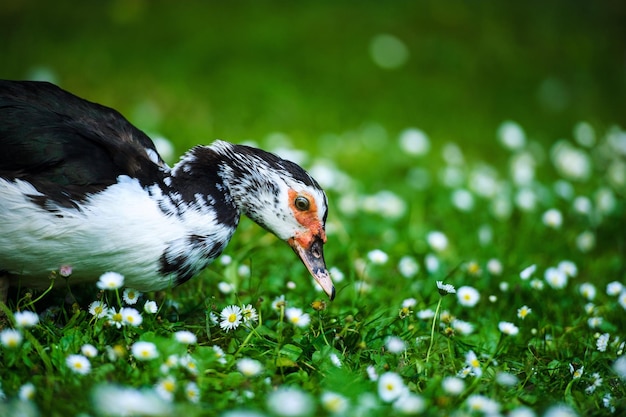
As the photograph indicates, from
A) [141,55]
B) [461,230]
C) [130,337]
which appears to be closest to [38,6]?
[141,55]

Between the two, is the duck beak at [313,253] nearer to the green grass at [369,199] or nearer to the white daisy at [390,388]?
the green grass at [369,199]

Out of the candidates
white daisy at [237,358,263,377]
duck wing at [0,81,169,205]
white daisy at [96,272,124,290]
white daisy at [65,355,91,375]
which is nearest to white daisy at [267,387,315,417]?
white daisy at [237,358,263,377]

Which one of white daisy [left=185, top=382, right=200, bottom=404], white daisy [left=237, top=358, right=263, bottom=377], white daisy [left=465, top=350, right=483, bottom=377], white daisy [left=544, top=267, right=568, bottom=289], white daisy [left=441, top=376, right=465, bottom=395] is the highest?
white daisy [left=185, top=382, right=200, bottom=404]

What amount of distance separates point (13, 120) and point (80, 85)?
3.26m

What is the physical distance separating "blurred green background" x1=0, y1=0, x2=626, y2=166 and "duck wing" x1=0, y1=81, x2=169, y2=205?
82.5 inches

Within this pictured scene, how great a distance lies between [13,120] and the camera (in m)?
2.82

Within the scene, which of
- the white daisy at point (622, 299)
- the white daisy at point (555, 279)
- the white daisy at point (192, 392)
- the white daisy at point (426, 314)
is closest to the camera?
the white daisy at point (192, 392)

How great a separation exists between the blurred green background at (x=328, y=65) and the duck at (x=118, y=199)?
212 centimetres

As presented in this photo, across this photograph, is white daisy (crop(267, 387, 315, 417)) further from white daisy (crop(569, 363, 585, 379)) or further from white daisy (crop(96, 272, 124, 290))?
white daisy (crop(569, 363, 585, 379))

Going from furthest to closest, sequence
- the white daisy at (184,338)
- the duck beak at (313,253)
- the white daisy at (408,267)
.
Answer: the white daisy at (408,267), the duck beak at (313,253), the white daisy at (184,338)

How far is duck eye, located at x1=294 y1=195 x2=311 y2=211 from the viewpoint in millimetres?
3020

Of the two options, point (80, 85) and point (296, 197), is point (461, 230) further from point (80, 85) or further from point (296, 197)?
point (80, 85)

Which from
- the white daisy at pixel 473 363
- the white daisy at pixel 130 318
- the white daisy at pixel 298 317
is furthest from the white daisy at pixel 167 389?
the white daisy at pixel 473 363

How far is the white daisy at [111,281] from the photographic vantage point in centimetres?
268
